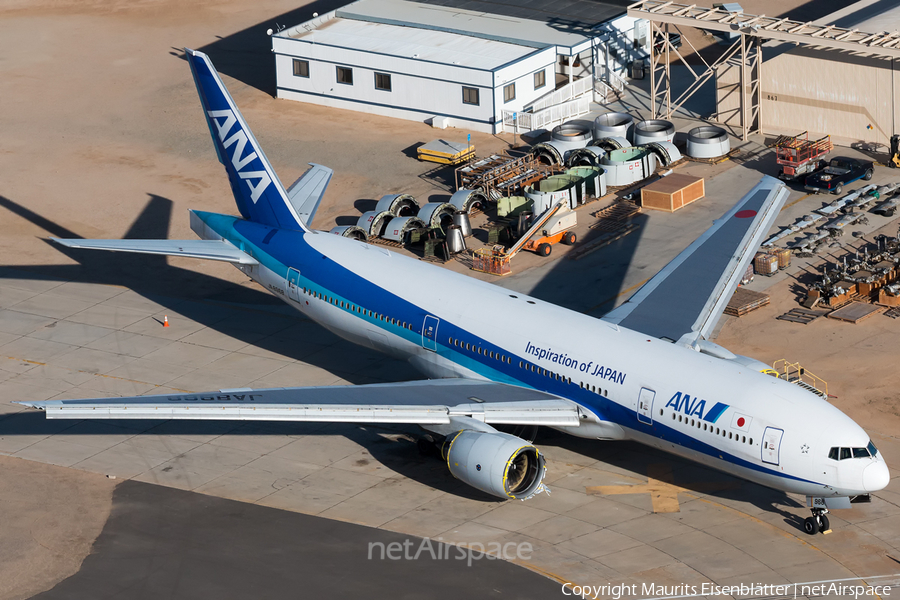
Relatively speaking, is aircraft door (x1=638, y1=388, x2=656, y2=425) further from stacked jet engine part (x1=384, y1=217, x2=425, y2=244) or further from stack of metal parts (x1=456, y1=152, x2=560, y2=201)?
stack of metal parts (x1=456, y1=152, x2=560, y2=201)

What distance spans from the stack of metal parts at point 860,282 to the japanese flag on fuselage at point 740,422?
2107cm

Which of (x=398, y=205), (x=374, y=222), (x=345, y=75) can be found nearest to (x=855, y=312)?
(x=398, y=205)

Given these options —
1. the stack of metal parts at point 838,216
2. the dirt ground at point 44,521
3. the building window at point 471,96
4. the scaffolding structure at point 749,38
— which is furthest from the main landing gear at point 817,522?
the building window at point 471,96

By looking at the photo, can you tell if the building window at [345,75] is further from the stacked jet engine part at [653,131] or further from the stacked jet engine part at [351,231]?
the stacked jet engine part at [351,231]

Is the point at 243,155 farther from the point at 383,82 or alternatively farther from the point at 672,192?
the point at 383,82

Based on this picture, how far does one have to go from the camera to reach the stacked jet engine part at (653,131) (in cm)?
7988

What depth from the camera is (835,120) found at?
261 ft

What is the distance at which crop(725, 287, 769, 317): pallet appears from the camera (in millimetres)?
58906

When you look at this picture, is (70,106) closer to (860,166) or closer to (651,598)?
(860,166)

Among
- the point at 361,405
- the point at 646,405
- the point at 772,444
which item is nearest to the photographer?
the point at 772,444

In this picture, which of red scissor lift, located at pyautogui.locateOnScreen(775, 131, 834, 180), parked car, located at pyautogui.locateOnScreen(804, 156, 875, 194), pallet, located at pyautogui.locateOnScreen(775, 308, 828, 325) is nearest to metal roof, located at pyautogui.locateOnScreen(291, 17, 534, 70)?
red scissor lift, located at pyautogui.locateOnScreen(775, 131, 834, 180)

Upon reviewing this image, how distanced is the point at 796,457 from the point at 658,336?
32.8 ft

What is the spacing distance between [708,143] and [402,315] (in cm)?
3686

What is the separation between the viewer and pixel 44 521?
44.9 m
